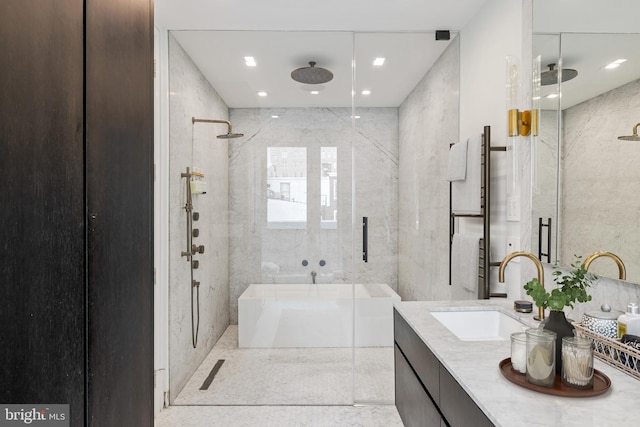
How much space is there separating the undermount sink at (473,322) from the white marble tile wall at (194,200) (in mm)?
1576

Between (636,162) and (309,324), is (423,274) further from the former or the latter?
(636,162)

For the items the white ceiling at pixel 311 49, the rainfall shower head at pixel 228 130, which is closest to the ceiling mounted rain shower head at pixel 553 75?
the white ceiling at pixel 311 49

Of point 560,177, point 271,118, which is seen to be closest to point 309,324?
point 271,118

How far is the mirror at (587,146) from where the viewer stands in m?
1.27

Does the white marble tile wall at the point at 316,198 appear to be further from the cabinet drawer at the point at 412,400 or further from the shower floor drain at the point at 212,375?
the cabinet drawer at the point at 412,400

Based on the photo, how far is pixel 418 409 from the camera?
1.57m

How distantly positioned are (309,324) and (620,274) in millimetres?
1901

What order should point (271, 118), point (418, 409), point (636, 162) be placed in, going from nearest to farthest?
point (636, 162) → point (418, 409) → point (271, 118)

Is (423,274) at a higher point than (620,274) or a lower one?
lower

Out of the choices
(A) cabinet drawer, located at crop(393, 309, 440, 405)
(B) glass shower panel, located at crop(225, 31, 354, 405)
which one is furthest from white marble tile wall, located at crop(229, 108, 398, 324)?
(A) cabinet drawer, located at crop(393, 309, 440, 405)

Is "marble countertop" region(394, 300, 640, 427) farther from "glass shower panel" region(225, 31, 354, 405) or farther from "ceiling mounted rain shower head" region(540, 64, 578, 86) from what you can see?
"glass shower panel" region(225, 31, 354, 405)

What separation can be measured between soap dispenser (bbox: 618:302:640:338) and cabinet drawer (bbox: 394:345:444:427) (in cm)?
63

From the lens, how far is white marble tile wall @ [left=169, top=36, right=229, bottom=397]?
259cm

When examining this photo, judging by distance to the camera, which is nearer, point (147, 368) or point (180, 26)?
point (147, 368)
